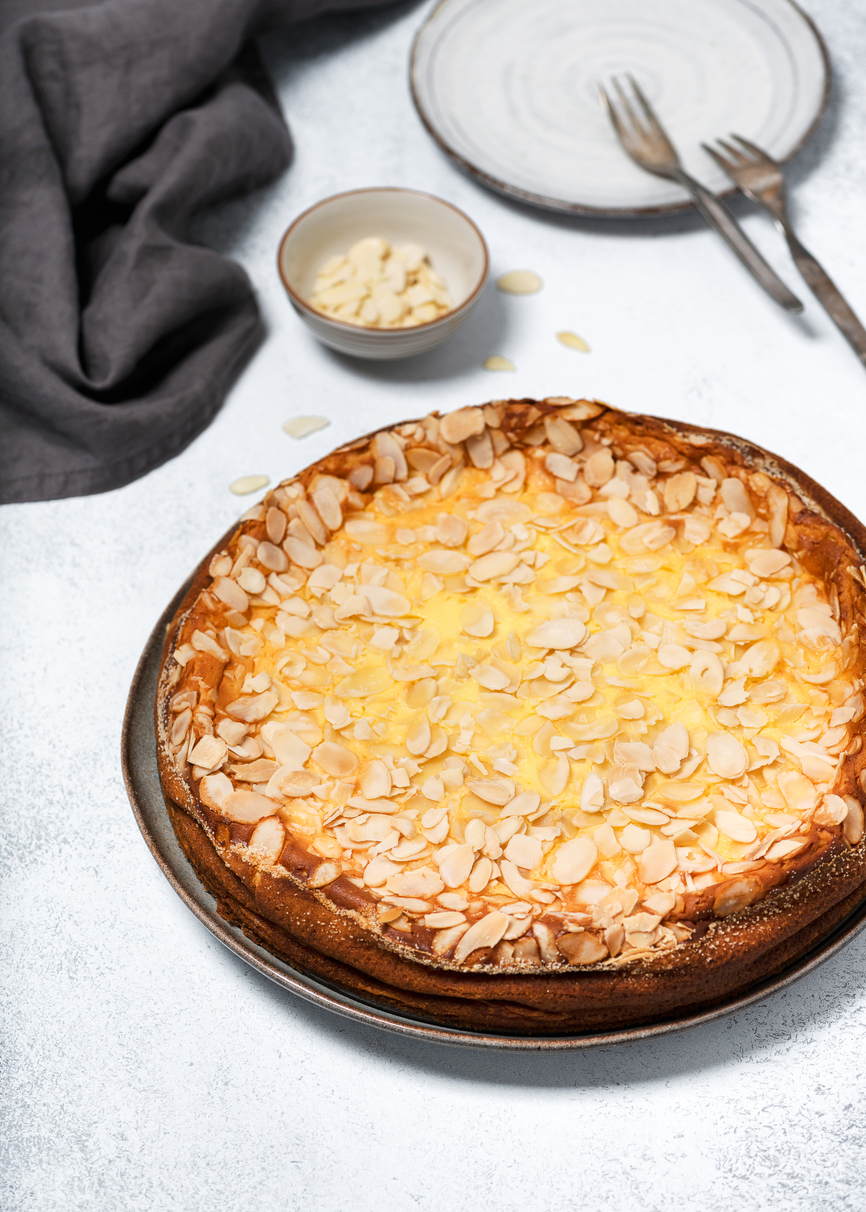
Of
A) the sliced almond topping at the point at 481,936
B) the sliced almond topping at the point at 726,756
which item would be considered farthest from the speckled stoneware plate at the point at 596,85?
the sliced almond topping at the point at 481,936

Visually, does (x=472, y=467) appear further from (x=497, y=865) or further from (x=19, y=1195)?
(x=19, y=1195)

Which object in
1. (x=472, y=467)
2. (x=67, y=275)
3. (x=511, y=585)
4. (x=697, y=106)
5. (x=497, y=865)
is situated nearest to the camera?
(x=497, y=865)

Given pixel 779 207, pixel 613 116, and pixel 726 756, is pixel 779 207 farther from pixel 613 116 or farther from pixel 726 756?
pixel 726 756

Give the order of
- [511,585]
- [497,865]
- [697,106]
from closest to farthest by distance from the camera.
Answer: [497,865]
[511,585]
[697,106]

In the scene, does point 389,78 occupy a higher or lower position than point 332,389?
higher

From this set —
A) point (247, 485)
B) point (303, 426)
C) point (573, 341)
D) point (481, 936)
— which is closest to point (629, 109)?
point (573, 341)

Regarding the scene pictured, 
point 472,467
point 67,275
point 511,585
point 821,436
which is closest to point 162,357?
point 67,275
